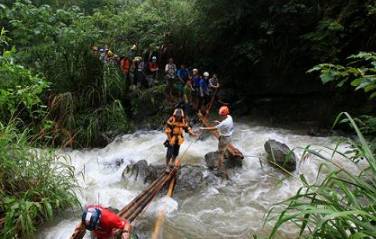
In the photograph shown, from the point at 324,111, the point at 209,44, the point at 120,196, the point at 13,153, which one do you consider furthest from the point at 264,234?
the point at 209,44

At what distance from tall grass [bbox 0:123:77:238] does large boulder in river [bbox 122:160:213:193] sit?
198 cm

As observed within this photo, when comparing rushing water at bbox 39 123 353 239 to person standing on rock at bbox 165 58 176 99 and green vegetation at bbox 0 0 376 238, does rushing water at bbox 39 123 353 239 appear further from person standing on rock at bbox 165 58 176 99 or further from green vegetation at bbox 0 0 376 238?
person standing on rock at bbox 165 58 176 99

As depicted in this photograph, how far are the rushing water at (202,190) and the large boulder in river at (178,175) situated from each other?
170 mm

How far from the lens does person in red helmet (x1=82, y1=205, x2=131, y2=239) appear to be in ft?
15.7

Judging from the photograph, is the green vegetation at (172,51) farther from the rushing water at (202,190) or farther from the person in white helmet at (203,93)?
the person in white helmet at (203,93)

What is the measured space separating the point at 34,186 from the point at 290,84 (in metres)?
9.99

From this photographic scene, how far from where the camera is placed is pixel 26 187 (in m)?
6.98

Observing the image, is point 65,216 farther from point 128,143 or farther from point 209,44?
point 209,44

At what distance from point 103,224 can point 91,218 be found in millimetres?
200

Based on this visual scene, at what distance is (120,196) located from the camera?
28.6 feet

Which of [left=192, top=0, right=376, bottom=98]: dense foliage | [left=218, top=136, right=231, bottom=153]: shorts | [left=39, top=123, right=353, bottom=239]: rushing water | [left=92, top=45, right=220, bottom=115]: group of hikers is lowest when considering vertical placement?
[left=39, top=123, right=353, bottom=239]: rushing water

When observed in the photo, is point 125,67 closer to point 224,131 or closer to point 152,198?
point 224,131

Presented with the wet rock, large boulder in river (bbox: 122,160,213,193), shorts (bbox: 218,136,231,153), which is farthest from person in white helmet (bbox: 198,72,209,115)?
shorts (bbox: 218,136,231,153)

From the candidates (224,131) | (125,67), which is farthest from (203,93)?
(224,131)
